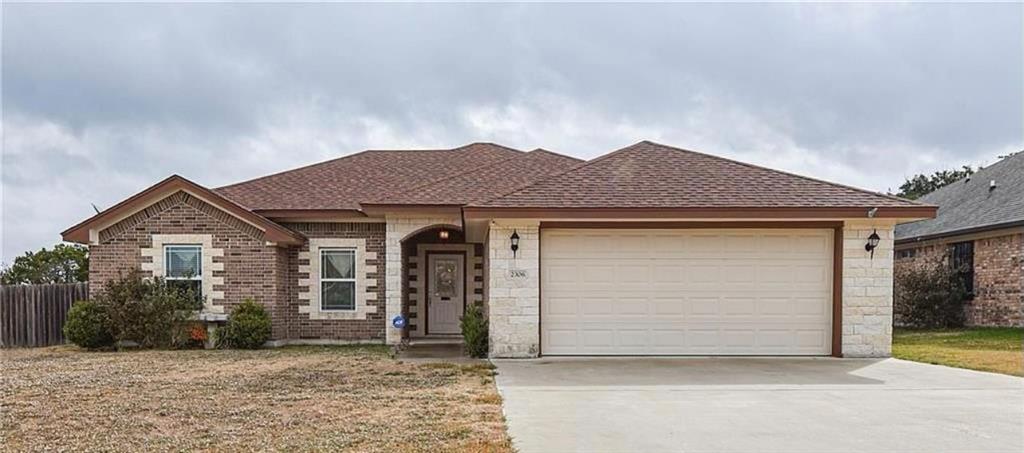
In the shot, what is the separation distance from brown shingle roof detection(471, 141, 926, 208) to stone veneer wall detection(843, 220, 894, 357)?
551 millimetres

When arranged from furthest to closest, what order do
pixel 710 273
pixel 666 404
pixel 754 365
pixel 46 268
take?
pixel 46 268
pixel 710 273
pixel 754 365
pixel 666 404

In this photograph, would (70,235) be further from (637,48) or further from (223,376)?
(637,48)

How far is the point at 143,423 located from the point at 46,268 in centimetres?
2203

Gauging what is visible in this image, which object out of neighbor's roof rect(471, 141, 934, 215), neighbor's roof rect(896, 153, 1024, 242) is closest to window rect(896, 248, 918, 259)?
neighbor's roof rect(896, 153, 1024, 242)

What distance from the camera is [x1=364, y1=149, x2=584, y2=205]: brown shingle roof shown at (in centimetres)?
1388

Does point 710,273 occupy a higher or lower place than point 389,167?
lower

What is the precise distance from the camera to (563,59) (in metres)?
15.7

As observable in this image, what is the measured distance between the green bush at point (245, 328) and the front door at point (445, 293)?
449 centimetres

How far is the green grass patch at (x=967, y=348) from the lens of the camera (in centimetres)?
1054

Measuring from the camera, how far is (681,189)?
432 inches

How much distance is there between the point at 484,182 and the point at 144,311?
281 inches

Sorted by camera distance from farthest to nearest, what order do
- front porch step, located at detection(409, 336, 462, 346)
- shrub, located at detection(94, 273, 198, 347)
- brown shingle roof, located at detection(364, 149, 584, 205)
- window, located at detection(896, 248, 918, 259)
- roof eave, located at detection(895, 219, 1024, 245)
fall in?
1. window, located at detection(896, 248, 918, 259)
2. roof eave, located at detection(895, 219, 1024, 245)
3. front porch step, located at detection(409, 336, 462, 346)
4. brown shingle roof, located at detection(364, 149, 584, 205)
5. shrub, located at detection(94, 273, 198, 347)

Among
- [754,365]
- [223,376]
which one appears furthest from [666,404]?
[223,376]

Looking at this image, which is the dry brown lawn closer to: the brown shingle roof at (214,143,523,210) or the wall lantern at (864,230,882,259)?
the brown shingle roof at (214,143,523,210)
